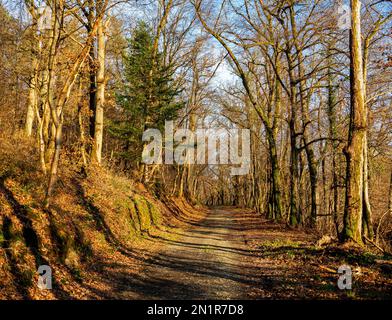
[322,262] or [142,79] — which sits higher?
[142,79]

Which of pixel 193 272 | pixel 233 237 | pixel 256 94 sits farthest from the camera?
pixel 256 94

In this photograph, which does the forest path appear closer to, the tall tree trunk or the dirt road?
the dirt road

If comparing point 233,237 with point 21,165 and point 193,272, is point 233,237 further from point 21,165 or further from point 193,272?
point 21,165

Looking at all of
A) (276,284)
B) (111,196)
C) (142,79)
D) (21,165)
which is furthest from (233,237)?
(142,79)

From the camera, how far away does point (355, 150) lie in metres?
9.41
